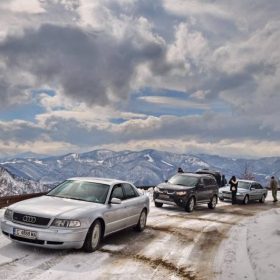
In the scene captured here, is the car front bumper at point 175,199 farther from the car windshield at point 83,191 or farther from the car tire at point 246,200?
the car tire at point 246,200

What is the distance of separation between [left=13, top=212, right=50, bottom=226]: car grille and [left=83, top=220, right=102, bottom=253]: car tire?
0.92 meters

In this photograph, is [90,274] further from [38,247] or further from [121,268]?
[38,247]

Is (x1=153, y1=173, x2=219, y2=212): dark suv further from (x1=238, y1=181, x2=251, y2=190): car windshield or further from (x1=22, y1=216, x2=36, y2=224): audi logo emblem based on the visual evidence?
(x1=22, y1=216, x2=36, y2=224): audi logo emblem

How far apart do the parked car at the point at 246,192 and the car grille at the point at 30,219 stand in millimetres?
18515

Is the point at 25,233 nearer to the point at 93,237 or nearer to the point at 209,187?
the point at 93,237

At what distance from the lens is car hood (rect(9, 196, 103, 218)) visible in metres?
6.79

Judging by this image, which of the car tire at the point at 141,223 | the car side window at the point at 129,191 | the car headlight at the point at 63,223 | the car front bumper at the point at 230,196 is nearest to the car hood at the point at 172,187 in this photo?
the car tire at the point at 141,223

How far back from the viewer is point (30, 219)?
6758 millimetres

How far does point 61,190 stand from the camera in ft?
27.9

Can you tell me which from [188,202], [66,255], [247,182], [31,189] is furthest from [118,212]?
[31,189]

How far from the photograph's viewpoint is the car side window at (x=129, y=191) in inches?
367

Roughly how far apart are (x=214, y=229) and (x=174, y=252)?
3827 mm

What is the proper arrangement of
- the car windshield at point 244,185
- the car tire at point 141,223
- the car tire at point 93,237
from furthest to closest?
the car windshield at point 244,185
the car tire at point 141,223
the car tire at point 93,237

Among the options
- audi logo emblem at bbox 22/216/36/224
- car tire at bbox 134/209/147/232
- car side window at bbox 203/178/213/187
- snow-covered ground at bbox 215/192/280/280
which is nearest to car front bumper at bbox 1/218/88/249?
audi logo emblem at bbox 22/216/36/224
